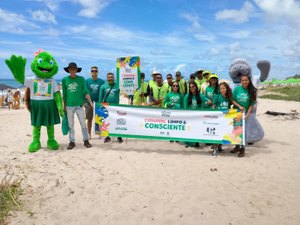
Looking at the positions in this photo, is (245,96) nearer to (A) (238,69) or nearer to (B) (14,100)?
(A) (238,69)

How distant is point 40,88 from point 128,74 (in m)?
2.39

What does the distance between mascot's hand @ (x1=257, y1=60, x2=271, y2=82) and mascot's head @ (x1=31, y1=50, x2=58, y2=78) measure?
5507 millimetres

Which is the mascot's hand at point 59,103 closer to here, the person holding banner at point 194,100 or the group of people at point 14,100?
the person holding banner at point 194,100

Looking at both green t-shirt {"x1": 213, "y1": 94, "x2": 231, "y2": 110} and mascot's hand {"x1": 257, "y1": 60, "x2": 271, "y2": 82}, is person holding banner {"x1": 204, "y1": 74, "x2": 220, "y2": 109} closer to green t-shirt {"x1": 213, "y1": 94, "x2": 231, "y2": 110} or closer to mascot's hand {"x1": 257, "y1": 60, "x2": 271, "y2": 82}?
green t-shirt {"x1": 213, "y1": 94, "x2": 231, "y2": 110}

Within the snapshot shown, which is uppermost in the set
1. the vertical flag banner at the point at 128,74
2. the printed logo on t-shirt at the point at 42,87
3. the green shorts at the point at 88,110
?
the vertical flag banner at the point at 128,74

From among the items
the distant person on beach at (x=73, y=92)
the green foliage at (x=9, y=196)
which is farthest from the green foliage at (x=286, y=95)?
the green foliage at (x=9, y=196)

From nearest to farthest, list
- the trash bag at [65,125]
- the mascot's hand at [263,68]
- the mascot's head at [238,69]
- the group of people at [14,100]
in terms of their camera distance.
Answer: the trash bag at [65,125], the mascot's head at [238,69], the mascot's hand at [263,68], the group of people at [14,100]

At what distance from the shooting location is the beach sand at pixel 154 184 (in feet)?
12.8

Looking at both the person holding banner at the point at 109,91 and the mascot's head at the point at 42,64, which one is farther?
the person holding banner at the point at 109,91

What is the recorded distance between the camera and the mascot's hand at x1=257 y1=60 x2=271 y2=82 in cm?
762

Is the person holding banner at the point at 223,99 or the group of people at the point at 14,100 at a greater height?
the person holding banner at the point at 223,99

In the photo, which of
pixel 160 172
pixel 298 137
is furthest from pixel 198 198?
pixel 298 137

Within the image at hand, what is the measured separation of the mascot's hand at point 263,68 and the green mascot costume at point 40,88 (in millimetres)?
5426

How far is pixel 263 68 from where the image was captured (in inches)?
303
